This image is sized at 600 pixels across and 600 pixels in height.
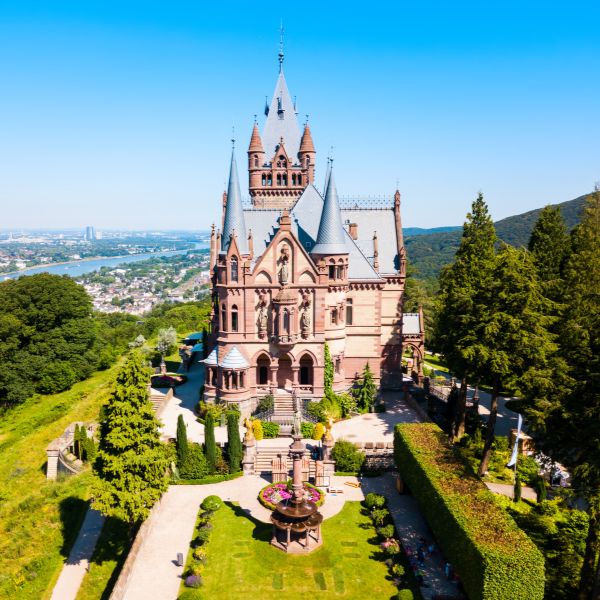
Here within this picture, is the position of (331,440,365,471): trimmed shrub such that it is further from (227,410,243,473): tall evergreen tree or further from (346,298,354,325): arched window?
(346,298,354,325): arched window

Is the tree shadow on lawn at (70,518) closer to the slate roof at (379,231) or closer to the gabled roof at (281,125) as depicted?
the slate roof at (379,231)

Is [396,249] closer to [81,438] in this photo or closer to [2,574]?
[81,438]

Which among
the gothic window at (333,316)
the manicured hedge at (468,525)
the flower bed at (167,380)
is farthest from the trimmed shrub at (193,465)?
the flower bed at (167,380)

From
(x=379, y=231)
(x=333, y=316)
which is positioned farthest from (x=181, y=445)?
(x=379, y=231)

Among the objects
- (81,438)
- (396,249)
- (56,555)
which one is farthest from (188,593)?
(396,249)

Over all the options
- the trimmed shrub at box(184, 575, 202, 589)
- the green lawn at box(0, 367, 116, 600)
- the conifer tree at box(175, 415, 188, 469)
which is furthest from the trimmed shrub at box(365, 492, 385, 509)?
the green lawn at box(0, 367, 116, 600)
